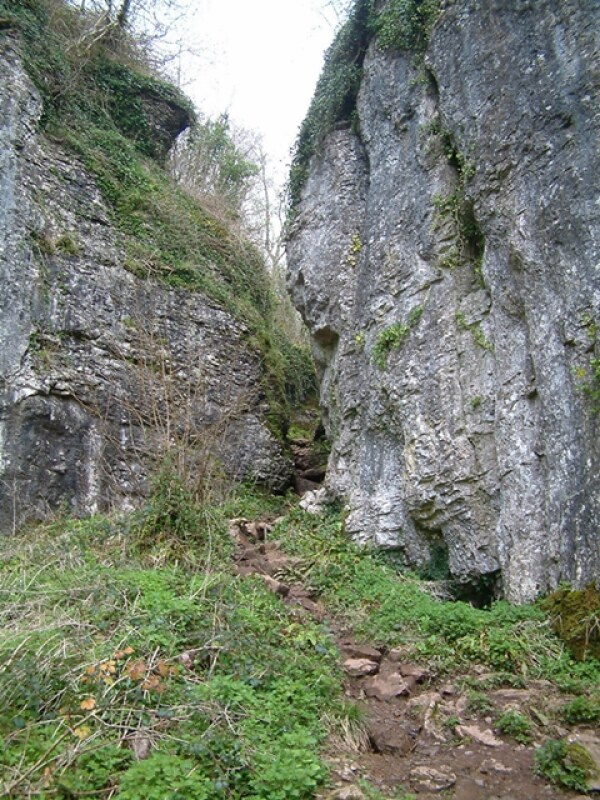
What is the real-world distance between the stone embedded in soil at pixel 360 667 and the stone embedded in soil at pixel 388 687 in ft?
0.30

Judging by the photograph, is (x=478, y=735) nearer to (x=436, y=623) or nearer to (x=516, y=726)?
(x=516, y=726)

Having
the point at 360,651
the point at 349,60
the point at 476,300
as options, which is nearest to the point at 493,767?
the point at 360,651

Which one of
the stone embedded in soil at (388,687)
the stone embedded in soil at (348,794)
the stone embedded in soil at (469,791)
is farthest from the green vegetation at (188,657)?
the stone embedded in soil at (469,791)

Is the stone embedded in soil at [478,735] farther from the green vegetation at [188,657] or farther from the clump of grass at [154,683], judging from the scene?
the clump of grass at [154,683]

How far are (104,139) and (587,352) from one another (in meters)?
10.3

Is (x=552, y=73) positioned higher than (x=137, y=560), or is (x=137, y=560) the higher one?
(x=552, y=73)

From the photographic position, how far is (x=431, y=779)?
416cm

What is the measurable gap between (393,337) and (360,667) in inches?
190

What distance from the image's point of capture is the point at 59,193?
36.4ft

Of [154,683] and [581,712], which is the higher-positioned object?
[154,683]

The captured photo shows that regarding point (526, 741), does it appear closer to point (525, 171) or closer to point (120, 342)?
point (525, 171)

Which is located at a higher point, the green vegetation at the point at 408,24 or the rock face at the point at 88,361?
the green vegetation at the point at 408,24

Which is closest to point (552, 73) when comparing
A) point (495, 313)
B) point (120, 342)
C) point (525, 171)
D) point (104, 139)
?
point (525, 171)

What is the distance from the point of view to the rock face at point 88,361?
896 cm
